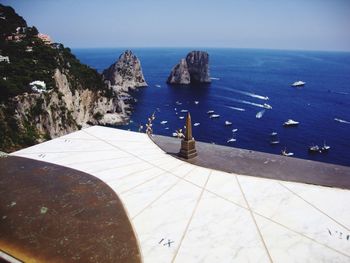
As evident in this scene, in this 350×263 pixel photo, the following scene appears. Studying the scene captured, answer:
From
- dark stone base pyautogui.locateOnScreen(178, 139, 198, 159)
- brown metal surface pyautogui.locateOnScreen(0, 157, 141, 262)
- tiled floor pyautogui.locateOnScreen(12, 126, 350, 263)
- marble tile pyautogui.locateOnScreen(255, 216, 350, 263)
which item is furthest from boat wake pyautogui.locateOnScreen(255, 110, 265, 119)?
marble tile pyautogui.locateOnScreen(255, 216, 350, 263)

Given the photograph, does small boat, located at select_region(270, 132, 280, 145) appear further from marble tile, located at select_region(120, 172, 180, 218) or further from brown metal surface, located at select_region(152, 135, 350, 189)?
marble tile, located at select_region(120, 172, 180, 218)

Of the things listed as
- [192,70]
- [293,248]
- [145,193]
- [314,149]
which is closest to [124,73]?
[192,70]

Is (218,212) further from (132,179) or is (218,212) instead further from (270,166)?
(270,166)

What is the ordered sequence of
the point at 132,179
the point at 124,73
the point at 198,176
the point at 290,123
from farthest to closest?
the point at 124,73, the point at 290,123, the point at 198,176, the point at 132,179

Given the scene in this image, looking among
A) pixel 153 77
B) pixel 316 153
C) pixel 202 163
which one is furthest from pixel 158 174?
pixel 153 77

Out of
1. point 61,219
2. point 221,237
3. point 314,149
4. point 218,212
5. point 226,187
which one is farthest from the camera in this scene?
point 314,149

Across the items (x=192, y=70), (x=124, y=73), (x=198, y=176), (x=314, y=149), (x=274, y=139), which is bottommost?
(x=274, y=139)
